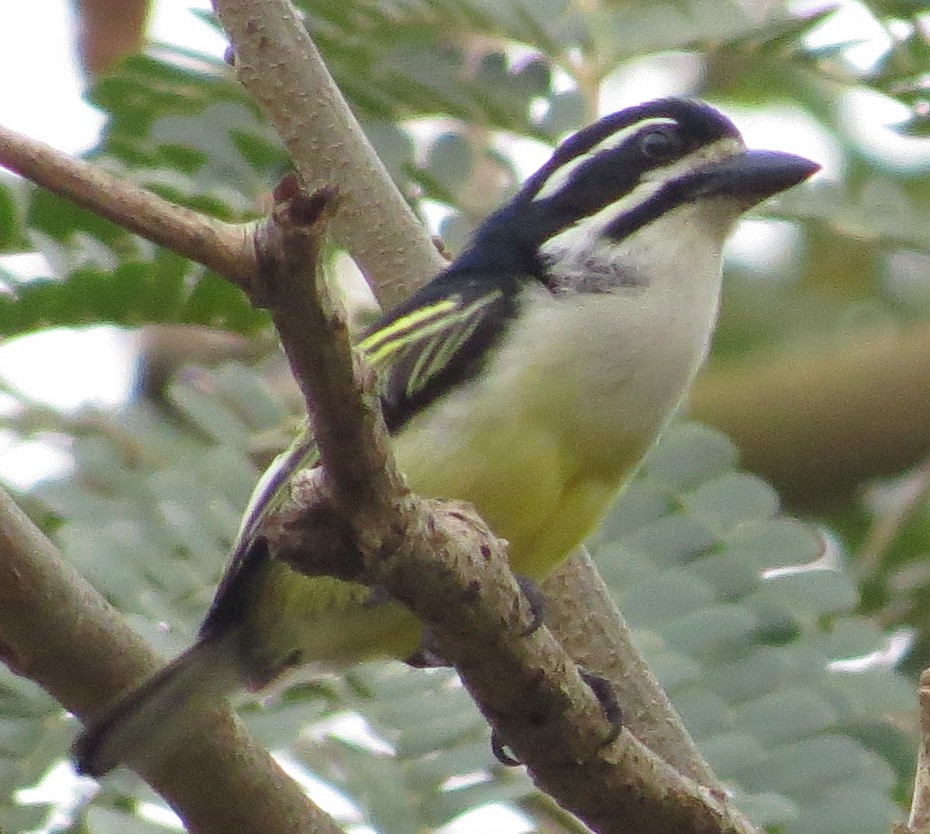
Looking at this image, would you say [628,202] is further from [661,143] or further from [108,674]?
[108,674]

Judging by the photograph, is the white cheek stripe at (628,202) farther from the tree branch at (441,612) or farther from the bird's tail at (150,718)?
the bird's tail at (150,718)

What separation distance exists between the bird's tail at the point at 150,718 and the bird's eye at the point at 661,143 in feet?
3.80

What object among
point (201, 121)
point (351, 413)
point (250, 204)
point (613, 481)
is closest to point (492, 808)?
point (613, 481)

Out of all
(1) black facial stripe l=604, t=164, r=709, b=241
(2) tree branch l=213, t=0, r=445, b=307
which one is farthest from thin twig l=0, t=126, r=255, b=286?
(1) black facial stripe l=604, t=164, r=709, b=241

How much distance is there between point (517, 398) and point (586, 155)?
0.70 meters

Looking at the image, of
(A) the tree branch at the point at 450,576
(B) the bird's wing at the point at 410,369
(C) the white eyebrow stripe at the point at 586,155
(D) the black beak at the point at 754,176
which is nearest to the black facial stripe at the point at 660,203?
(D) the black beak at the point at 754,176

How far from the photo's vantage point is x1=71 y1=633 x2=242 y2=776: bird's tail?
2.72m

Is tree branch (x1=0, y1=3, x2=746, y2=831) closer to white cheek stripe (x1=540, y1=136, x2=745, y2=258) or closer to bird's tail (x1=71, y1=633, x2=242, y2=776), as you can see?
white cheek stripe (x1=540, y1=136, x2=745, y2=258)

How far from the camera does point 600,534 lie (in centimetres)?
349

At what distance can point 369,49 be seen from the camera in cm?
401

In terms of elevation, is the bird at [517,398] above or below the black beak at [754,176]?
below

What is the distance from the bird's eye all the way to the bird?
0.10ft

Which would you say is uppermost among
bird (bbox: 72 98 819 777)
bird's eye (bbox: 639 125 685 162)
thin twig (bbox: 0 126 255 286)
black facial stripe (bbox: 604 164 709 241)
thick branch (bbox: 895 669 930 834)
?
bird's eye (bbox: 639 125 685 162)

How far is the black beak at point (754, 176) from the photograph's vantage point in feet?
10.5
